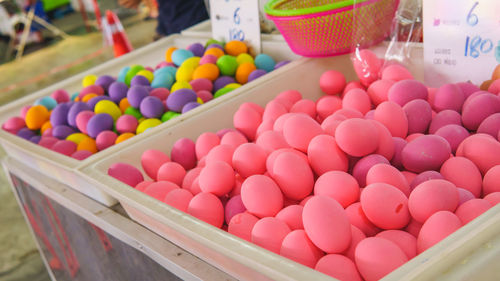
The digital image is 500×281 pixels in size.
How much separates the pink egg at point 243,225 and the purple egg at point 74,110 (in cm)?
95

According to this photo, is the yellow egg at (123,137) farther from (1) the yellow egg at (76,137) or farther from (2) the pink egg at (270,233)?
(2) the pink egg at (270,233)

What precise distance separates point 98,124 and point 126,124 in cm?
9

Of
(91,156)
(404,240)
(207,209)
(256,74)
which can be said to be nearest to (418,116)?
(404,240)

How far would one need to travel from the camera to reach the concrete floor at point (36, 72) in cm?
216

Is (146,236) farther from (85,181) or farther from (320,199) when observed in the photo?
(320,199)

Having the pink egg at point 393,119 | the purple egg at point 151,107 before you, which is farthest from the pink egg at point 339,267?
the purple egg at point 151,107

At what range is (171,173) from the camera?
1.09 meters

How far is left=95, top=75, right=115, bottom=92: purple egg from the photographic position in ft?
5.84

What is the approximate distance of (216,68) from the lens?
1.65 m

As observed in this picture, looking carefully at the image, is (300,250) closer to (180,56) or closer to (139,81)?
(139,81)

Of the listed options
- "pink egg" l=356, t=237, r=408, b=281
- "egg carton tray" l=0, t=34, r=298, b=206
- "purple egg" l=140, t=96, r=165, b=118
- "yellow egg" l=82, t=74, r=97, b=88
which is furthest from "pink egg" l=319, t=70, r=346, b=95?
"yellow egg" l=82, t=74, r=97, b=88

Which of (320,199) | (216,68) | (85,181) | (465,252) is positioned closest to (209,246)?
(320,199)

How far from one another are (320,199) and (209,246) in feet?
0.61

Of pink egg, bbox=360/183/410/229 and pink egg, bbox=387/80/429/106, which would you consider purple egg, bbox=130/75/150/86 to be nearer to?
pink egg, bbox=387/80/429/106
